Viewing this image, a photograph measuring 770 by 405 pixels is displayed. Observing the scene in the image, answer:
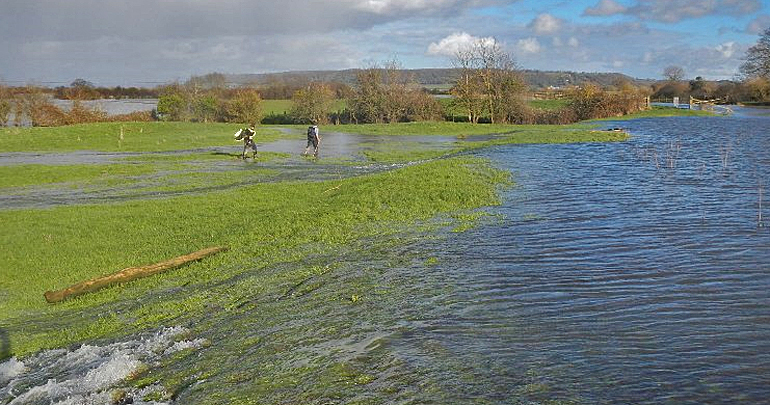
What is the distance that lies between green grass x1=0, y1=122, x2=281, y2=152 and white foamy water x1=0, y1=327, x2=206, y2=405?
41.2 metres

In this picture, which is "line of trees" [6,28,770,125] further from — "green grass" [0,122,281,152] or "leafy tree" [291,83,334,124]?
"green grass" [0,122,281,152]

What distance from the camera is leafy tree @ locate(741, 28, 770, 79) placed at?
3895 inches

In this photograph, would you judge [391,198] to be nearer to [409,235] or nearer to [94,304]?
[409,235]

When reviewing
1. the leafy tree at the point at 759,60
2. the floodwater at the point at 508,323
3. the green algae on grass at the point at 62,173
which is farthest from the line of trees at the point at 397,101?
the floodwater at the point at 508,323

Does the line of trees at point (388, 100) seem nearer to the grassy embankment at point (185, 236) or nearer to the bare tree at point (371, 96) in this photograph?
the bare tree at point (371, 96)

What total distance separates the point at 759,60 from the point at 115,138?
92.6 metres

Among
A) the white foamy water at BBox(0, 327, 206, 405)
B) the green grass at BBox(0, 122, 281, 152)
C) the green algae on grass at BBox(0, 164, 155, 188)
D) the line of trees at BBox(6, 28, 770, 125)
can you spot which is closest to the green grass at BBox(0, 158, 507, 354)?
the white foamy water at BBox(0, 327, 206, 405)

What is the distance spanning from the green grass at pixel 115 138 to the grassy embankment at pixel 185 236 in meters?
21.3

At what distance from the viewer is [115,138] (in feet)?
191

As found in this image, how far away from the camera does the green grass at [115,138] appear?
51.3m

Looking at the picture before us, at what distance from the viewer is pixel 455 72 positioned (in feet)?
292

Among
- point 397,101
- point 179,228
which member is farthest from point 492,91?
point 179,228

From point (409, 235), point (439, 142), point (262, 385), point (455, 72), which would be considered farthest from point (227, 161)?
A: point (455, 72)

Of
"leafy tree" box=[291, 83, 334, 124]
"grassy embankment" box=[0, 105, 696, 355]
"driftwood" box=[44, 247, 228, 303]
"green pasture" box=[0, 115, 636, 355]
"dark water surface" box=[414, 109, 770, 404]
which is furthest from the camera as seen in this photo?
"leafy tree" box=[291, 83, 334, 124]
